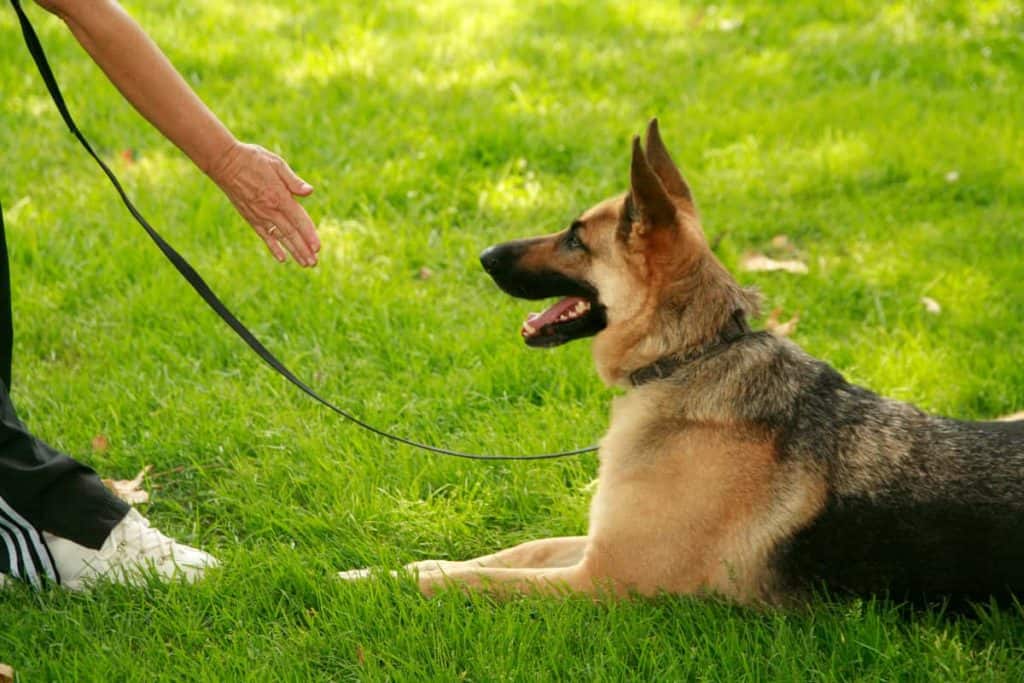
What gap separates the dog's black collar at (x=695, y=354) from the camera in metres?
3.57

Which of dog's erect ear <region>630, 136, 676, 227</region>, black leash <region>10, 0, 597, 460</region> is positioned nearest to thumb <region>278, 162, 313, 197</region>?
black leash <region>10, 0, 597, 460</region>

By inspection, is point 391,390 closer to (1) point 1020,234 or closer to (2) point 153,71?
(2) point 153,71

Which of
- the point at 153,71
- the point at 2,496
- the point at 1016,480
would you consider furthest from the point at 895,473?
the point at 2,496

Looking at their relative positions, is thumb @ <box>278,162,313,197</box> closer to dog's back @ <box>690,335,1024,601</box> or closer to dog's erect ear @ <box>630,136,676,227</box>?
dog's erect ear @ <box>630,136,676,227</box>

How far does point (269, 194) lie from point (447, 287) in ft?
6.56

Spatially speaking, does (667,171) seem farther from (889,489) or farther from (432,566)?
(432,566)

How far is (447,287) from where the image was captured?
5.51 metres

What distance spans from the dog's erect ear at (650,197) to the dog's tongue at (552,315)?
1.42 ft

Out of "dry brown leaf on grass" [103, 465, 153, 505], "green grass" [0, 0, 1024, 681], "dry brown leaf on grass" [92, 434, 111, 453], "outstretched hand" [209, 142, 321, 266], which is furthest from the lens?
"dry brown leaf on grass" [92, 434, 111, 453]

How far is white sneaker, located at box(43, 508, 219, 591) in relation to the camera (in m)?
3.56

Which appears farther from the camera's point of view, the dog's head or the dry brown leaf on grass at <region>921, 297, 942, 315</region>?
the dry brown leaf on grass at <region>921, 297, 942, 315</region>

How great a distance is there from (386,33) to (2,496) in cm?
574

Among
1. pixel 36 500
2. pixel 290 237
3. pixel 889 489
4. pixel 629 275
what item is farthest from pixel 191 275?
pixel 889 489

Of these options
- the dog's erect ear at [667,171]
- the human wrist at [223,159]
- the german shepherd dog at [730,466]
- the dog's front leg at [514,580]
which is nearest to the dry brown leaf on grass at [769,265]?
the dog's erect ear at [667,171]
